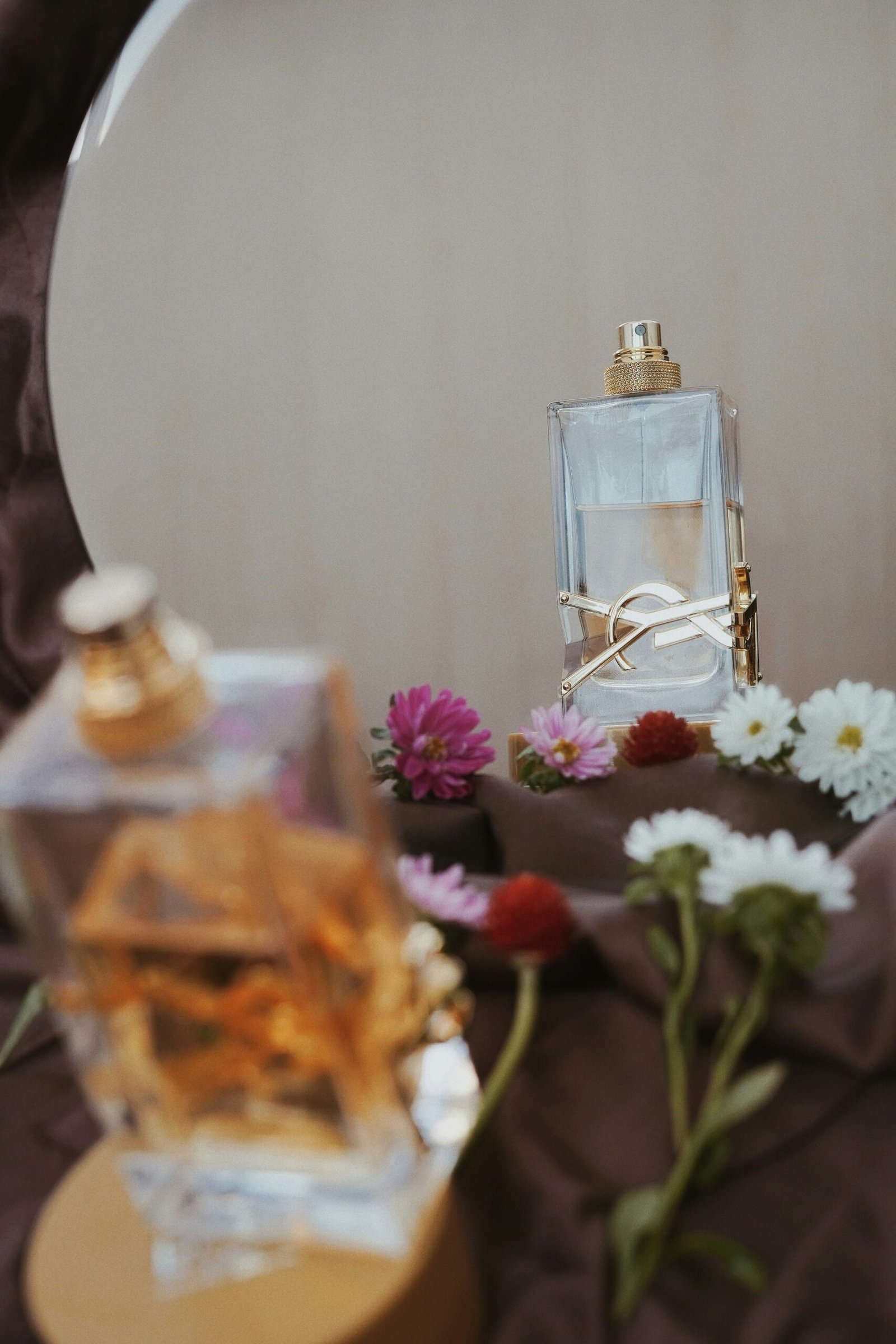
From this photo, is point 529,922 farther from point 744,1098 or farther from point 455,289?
point 455,289

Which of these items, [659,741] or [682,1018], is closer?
[682,1018]

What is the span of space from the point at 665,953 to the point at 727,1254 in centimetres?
7

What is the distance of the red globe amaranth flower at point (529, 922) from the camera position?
0.26m

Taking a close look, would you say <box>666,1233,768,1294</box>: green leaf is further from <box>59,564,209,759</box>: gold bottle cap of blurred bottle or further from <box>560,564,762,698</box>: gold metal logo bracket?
<box>560,564,762,698</box>: gold metal logo bracket

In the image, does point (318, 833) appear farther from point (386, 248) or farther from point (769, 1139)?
point (386, 248)

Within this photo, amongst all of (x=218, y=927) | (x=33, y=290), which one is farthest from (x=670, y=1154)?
(x=33, y=290)

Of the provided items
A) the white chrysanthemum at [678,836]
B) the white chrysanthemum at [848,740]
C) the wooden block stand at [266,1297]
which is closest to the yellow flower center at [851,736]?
the white chrysanthemum at [848,740]

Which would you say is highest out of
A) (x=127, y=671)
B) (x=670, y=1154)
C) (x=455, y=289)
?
(x=455, y=289)

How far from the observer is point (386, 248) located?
606mm

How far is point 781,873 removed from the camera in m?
0.25

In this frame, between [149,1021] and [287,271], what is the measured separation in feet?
1.64

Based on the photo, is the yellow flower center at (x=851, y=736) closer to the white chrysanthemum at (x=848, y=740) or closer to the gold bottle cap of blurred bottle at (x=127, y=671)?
the white chrysanthemum at (x=848, y=740)

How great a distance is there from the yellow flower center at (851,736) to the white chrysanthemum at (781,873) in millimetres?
121

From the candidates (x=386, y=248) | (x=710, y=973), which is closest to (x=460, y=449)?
(x=386, y=248)
